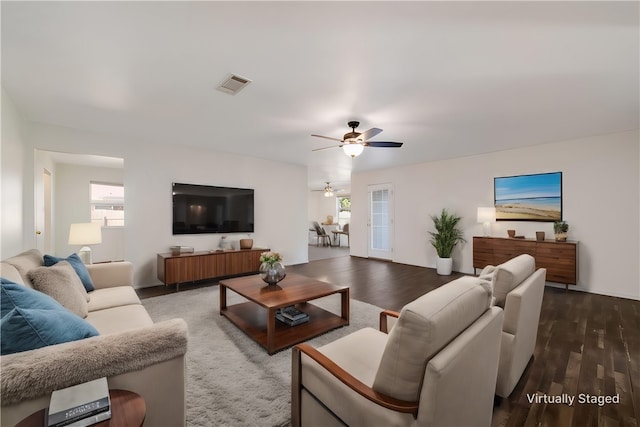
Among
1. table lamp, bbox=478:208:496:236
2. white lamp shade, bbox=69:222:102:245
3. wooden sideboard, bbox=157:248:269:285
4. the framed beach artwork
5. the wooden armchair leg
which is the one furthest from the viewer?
table lamp, bbox=478:208:496:236

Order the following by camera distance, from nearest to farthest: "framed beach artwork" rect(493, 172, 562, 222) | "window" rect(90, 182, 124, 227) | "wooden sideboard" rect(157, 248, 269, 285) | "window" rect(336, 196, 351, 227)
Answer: "wooden sideboard" rect(157, 248, 269, 285)
"framed beach artwork" rect(493, 172, 562, 222)
"window" rect(90, 182, 124, 227)
"window" rect(336, 196, 351, 227)

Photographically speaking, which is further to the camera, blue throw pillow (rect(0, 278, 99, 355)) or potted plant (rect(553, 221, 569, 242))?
potted plant (rect(553, 221, 569, 242))

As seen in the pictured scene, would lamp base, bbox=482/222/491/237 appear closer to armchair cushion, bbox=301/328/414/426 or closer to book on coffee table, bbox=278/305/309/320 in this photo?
book on coffee table, bbox=278/305/309/320

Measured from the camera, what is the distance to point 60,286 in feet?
6.41

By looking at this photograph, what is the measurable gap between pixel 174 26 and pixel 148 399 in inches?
84.3

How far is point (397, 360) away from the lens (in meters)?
1.04

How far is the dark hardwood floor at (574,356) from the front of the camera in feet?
5.47

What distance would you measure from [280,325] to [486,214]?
4371 mm

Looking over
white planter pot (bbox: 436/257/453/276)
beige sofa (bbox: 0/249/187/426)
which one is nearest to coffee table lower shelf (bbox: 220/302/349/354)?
beige sofa (bbox: 0/249/187/426)

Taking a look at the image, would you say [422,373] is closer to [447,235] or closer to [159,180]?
[159,180]

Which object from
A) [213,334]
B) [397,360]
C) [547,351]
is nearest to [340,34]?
[397,360]

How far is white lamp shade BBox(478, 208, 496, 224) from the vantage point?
16.5 feet

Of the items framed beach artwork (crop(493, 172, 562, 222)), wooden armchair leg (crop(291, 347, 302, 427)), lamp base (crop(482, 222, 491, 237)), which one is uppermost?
framed beach artwork (crop(493, 172, 562, 222))

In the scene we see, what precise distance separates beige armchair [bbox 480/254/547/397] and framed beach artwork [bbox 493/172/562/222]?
3.47m
